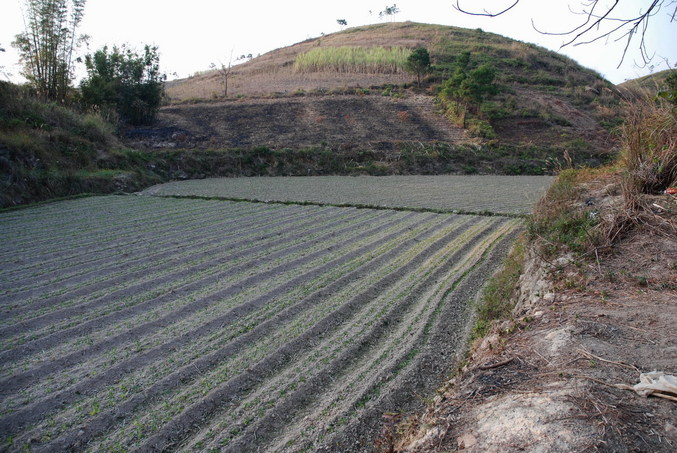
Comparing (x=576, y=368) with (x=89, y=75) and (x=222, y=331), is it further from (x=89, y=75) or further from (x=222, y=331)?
(x=89, y=75)

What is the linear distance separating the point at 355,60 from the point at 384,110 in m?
12.9

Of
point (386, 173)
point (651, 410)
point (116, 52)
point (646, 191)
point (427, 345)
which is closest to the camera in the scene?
point (651, 410)

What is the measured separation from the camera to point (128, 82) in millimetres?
21625

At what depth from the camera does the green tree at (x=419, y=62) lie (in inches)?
1136

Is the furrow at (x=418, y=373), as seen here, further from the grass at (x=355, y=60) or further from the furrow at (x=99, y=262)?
the grass at (x=355, y=60)

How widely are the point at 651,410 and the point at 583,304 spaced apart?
1.44m

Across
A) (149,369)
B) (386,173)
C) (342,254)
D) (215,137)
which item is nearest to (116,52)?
(215,137)

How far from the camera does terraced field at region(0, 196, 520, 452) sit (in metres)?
2.71

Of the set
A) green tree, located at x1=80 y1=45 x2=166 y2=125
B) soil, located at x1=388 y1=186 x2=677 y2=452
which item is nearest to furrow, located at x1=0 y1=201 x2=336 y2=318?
soil, located at x1=388 y1=186 x2=677 y2=452

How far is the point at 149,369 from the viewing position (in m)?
3.25

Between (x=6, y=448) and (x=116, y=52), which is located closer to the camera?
(x=6, y=448)

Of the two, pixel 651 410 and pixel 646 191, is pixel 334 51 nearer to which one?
pixel 646 191

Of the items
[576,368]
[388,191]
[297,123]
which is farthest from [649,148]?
[297,123]

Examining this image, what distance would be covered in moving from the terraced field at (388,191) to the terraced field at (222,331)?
10.5 ft
